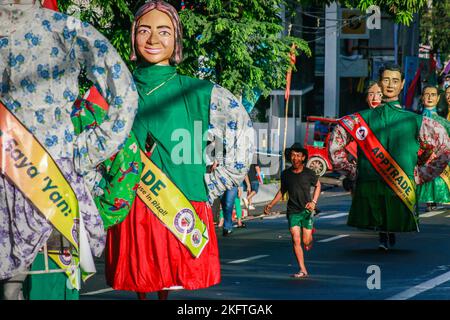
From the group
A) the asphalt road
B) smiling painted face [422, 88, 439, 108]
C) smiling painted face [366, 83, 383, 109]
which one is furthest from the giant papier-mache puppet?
smiling painted face [422, 88, 439, 108]

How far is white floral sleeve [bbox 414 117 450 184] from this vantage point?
589 inches

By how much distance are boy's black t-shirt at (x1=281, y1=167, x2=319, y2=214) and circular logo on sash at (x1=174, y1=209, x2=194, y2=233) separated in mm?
5096

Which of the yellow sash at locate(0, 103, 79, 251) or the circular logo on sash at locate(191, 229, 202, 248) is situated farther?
the circular logo on sash at locate(191, 229, 202, 248)

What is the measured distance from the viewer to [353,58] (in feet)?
161

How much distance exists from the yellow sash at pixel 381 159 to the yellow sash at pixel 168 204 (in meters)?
7.17

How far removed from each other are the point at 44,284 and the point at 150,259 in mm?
1664

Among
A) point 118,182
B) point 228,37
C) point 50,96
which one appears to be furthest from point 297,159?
point 50,96

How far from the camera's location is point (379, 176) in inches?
594

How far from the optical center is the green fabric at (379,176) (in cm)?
1485

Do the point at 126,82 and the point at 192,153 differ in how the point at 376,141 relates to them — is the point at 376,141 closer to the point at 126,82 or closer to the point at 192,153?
the point at 192,153

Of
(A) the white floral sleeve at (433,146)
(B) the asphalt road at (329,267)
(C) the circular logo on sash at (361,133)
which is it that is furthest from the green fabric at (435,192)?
(C) the circular logo on sash at (361,133)

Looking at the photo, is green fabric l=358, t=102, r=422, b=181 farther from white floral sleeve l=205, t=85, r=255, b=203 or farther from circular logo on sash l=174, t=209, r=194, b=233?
circular logo on sash l=174, t=209, r=194, b=233

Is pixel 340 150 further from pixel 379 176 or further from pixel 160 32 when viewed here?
pixel 160 32

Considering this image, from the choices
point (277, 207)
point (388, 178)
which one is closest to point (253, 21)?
point (388, 178)
